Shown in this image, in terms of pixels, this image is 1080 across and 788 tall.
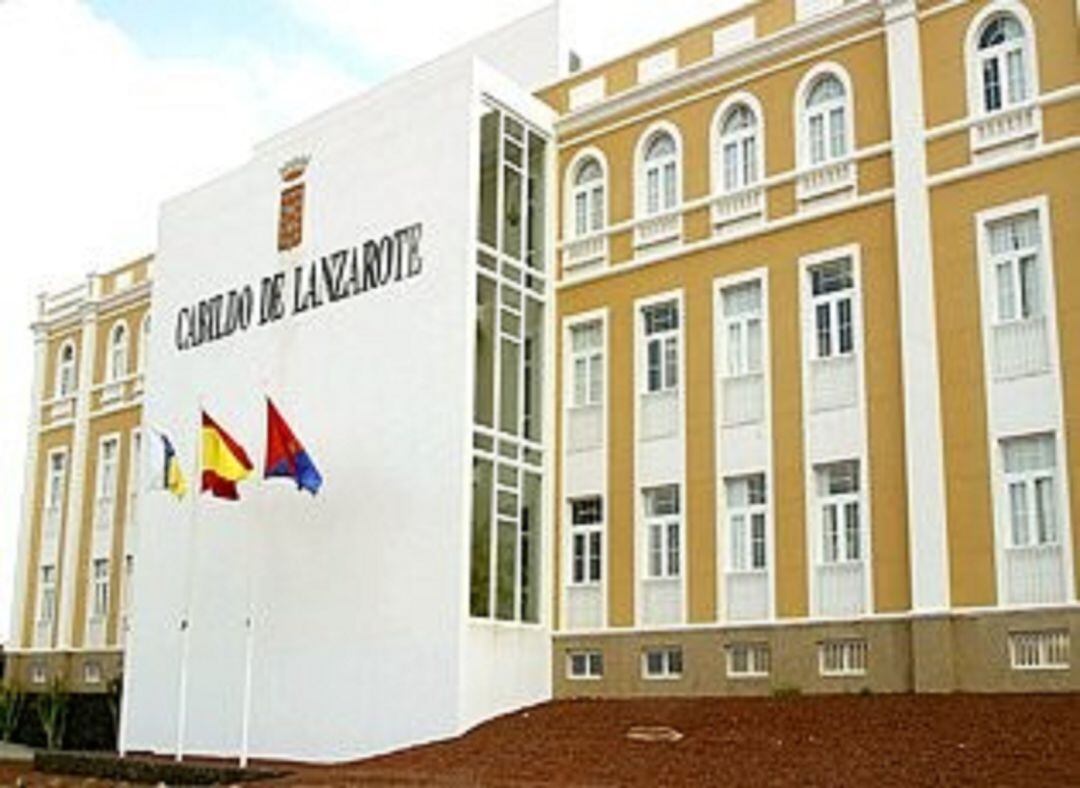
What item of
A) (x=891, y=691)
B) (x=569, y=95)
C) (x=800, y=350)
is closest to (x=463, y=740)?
(x=891, y=691)

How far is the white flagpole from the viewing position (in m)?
24.8

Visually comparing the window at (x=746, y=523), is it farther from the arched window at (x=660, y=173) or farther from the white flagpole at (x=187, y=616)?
the white flagpole at (x=187, y=616)

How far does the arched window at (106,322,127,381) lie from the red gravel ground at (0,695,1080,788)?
56.9 feet

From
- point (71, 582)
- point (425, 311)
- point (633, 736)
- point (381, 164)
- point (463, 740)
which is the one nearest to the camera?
point (633, 736)

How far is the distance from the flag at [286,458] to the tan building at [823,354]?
14.0 feet

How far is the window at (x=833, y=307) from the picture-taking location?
20562 mm

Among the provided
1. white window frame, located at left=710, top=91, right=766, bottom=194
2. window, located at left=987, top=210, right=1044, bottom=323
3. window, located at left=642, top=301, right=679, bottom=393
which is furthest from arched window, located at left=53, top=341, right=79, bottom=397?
window, located at left=987, top=210, right=1044, bottom=323

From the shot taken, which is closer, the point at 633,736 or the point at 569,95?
the point at 633,736

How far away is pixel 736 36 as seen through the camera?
22.8m

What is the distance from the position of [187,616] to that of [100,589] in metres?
9.33

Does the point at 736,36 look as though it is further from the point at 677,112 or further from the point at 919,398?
the point at 919,398

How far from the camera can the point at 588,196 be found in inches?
970

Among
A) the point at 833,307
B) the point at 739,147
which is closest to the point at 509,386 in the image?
the point at 739,147

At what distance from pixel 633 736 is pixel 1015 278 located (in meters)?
8.03
